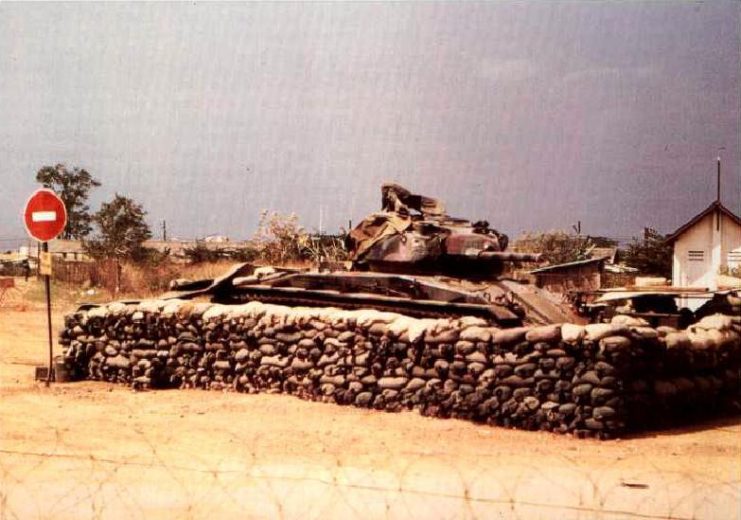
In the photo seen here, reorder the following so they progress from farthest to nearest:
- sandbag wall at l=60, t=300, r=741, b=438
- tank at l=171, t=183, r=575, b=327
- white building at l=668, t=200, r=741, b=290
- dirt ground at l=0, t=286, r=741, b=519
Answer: white building at l=668, t=200, r=741, b=290 → tank at l=171, t=183, r=575, b=327 → sandbag wall at l=60, t=300, r=741, b=438 → dirt ground at l=0, t=286, r=741, b=519

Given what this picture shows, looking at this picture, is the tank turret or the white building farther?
the white building

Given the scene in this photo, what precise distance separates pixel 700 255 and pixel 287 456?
84.4ft

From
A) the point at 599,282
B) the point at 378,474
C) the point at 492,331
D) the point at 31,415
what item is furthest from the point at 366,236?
the point at 599,282

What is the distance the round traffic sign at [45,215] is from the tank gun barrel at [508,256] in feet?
20.8

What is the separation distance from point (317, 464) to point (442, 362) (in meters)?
2.95

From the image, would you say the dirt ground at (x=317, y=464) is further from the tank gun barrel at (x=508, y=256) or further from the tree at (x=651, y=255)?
the tree at (x=651, y=255)

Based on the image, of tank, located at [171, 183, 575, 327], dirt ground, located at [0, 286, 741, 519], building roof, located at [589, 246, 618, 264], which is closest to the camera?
dirt ground, located at [0, 286, 741, 519]

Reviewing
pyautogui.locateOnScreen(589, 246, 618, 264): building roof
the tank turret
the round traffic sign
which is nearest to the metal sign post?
the round traffic sign

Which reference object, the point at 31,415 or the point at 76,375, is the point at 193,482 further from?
the point at 76,375

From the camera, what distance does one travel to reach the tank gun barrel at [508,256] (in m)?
14.3

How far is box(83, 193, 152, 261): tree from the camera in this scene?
40.4 meters

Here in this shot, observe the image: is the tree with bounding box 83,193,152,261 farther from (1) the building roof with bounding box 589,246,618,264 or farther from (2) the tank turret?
(2) the tank turret

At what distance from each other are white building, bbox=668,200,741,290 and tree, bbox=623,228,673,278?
3.09m

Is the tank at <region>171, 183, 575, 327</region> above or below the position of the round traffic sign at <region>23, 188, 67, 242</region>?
below
